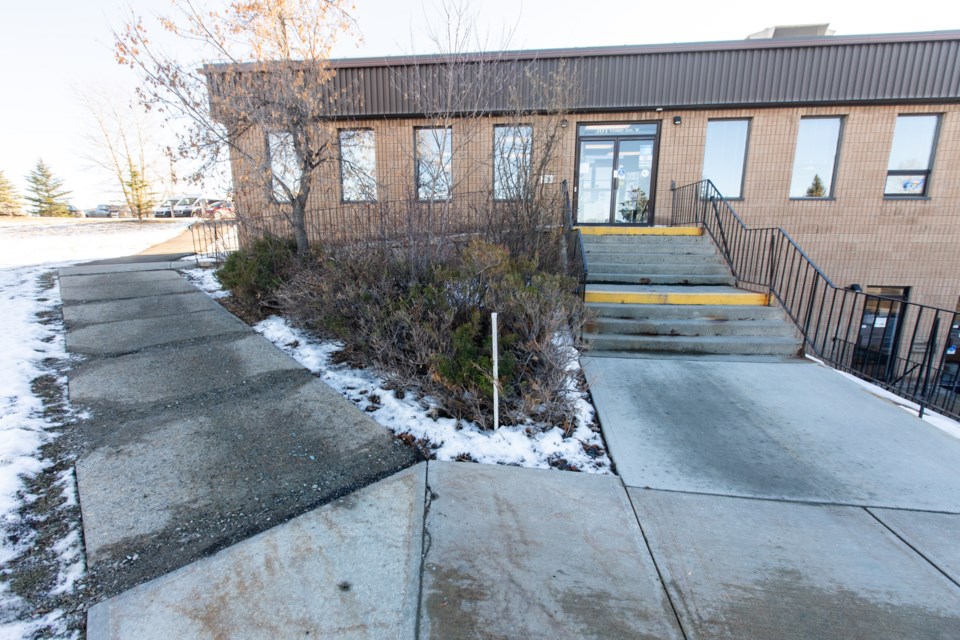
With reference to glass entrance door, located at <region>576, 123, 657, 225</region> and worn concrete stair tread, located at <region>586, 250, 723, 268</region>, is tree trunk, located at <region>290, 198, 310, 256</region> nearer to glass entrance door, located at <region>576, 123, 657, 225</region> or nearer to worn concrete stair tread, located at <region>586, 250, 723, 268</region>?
worn concrete stair tread, located at <region>586, 250, 723, 268</region>

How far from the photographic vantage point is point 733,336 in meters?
5.79

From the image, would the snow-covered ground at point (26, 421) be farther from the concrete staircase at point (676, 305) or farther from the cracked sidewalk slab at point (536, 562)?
the concrete staircase at point (676, 305)

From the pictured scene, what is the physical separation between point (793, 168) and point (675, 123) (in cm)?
270

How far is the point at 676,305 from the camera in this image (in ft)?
20.4

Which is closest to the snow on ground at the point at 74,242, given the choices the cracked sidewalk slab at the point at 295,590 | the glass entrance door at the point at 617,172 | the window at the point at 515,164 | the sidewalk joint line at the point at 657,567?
the window at the point at 515,164

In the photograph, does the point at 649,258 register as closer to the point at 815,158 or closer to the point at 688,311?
the point at 688,311

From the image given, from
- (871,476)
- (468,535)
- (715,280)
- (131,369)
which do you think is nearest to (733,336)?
(715,280)

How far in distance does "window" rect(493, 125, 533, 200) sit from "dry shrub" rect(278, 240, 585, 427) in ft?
8.23

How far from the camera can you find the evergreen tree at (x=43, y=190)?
41.8m

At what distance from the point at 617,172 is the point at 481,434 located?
28.0 ft

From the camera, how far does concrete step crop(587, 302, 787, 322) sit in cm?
596

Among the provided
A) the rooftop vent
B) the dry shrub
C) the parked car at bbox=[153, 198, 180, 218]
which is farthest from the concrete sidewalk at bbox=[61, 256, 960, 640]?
the parked car at bbox=[153, 198, 180, 218]

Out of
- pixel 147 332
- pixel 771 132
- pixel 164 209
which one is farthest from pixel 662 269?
pixel 164 209

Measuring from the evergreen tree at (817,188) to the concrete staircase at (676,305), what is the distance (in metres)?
3.76
